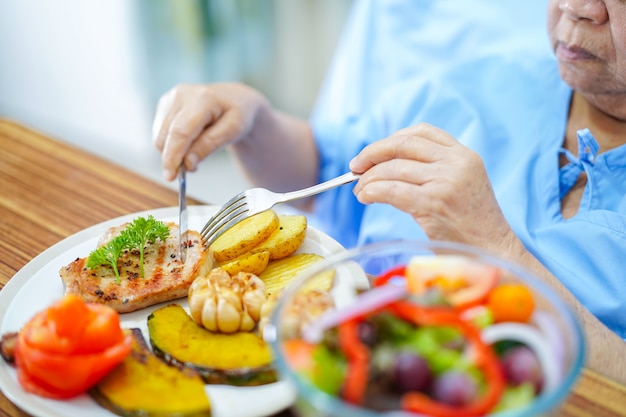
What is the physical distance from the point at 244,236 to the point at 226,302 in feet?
0.75

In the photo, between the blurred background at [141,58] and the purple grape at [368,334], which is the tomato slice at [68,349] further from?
the blurred background at [141,58]

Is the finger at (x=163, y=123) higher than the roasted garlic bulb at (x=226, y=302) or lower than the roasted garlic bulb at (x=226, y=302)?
higher

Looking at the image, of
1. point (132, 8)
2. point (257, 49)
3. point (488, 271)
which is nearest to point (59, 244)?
point (488, 271)

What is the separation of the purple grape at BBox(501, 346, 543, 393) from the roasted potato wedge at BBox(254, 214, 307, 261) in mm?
527

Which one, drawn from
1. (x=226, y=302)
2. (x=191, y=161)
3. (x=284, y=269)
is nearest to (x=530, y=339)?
(x=226, y=302)

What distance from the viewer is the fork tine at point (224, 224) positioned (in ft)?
3.68

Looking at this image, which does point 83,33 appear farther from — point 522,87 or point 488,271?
point 488,271

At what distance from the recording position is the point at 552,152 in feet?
4.65

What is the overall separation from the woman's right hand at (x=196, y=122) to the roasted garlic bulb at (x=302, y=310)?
0.66m

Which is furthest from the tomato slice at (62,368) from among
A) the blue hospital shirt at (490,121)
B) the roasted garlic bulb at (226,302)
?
the blue hospital shirt at (490,121)

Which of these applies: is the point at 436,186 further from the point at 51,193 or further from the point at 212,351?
the point at 51,193

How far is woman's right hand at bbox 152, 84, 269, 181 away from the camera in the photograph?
1.36 metres

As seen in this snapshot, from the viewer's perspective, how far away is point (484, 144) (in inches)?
60.7

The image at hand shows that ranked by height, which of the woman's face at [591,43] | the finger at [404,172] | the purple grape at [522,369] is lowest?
the finger at [404,172]
